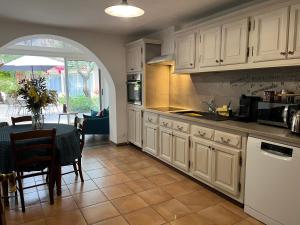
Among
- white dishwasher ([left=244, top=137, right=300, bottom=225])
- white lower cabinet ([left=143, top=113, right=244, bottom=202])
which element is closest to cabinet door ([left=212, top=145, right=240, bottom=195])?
white lower cabinet ([left=143, top=113, right=244, bottom=202])

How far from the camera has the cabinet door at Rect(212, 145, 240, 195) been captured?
2.49 metres

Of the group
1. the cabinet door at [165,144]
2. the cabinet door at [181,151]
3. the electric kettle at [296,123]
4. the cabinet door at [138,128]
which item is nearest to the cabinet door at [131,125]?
the cabinet door at [138,128]

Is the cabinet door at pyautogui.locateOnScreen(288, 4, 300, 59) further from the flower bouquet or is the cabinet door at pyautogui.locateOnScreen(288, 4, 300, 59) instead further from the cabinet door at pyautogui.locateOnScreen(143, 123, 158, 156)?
the flower bouquet

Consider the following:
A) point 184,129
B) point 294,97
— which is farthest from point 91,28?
point 294,97

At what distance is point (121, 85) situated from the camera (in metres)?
4.85

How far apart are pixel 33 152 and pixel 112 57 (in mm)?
2764

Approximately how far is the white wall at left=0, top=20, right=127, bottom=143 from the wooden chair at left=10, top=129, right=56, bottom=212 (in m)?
2.33

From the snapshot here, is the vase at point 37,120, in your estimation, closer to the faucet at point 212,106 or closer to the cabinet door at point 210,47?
the cabinet door at point 210,47

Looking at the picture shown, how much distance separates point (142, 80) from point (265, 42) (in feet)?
7.75

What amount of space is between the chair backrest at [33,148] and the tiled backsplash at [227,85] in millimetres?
2353

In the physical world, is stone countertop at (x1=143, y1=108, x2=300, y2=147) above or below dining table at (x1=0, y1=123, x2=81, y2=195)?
above

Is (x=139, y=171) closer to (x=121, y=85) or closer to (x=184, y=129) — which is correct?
(x=184, y=129)

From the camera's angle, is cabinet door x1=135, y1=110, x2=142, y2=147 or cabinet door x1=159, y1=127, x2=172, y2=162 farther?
cabinet door x1=135, y1=110, x2=142, y2=147

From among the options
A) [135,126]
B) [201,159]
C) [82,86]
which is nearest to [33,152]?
[201,159]
